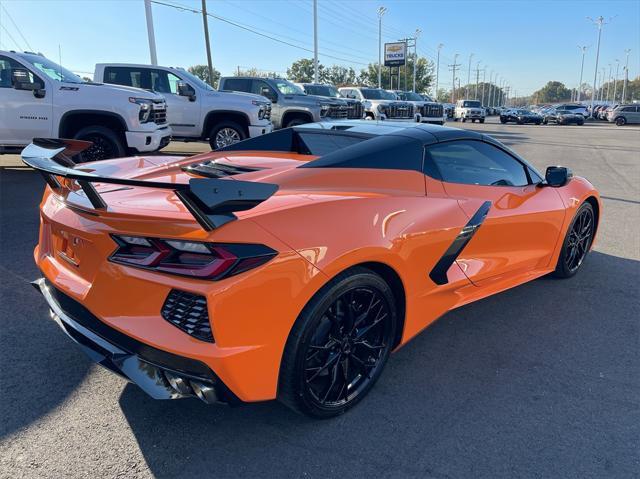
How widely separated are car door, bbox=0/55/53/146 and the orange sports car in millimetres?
6035

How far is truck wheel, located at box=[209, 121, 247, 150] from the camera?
11.6 m

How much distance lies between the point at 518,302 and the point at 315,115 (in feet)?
36.6

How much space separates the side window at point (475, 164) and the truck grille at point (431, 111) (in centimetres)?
2134

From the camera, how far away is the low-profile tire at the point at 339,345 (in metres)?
2.29

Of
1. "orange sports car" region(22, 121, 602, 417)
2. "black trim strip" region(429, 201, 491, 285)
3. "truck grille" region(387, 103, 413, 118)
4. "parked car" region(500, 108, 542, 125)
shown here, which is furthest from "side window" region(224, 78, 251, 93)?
"parked car" region(500, 108, 542, 125)

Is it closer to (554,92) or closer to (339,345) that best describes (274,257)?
(339,345)

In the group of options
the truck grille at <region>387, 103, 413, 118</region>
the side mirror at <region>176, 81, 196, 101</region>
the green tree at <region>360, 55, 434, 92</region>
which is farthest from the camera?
the green tree at <region>360, 55, 434, 92</region>

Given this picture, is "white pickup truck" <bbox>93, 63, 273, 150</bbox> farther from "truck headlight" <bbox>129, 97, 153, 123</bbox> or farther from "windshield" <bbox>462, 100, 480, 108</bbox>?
"windshield" <bbox>462, 100, 480, 108</bbox>

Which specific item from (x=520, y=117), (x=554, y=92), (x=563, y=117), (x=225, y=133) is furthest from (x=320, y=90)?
(x=554, y=92)

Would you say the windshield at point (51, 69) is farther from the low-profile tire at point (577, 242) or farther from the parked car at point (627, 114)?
the parked car at point (627, 114)

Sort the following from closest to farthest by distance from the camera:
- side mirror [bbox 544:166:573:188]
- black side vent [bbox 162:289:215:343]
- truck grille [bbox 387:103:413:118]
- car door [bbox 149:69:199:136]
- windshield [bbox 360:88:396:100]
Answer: black side vent [bbox 162:289:215:343]
side mirror [bbox 544:166:573:188]
car door [bbox 149:69:199:136]
truck grille [bbox 387:103:413:118]
windshield [bbox 360:88:396:100]

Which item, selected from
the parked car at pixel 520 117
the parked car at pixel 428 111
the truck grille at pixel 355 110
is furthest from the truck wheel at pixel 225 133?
the parked car at pixel 520 117

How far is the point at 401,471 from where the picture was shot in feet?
7.36

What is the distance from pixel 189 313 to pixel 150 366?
0.32 metres
